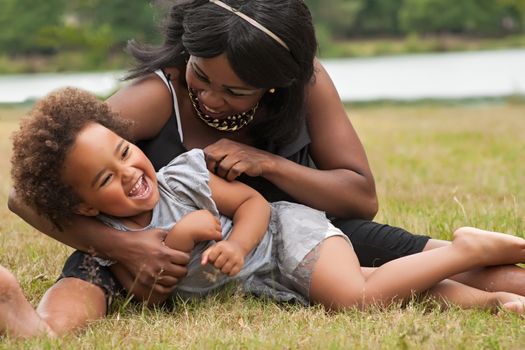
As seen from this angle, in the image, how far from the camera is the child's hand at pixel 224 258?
3.14 metres

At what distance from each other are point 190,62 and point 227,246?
0.67 m

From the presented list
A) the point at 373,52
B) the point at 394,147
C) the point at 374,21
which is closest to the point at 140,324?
the point at 394,147

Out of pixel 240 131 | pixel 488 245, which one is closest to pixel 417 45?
pixel 240 131

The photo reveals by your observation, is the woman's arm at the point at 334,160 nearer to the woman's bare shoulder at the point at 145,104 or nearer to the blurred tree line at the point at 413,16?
the woman's bare shoulder at the point at 145,104

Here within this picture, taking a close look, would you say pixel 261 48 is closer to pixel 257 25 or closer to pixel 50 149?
pixel 257 25

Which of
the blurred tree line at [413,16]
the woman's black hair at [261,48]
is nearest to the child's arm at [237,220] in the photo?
the woman's black hair at [261,48]

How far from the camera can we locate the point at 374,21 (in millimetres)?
19922

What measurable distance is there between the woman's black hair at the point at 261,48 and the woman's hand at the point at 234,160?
0.17 metres

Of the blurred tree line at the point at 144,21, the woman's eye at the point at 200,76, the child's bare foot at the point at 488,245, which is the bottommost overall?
the blurred tree line at the point at 144,21

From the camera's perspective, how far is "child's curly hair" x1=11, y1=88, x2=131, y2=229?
316 centimetres

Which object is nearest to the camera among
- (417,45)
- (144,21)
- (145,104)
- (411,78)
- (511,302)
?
(511,302)

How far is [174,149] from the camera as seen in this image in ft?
12.0

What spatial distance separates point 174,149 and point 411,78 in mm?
17021

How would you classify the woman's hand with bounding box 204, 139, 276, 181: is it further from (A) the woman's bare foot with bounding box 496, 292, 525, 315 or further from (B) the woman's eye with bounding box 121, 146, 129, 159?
(A) the woman's bare foot with bounding box 496, 292, 525, 315
